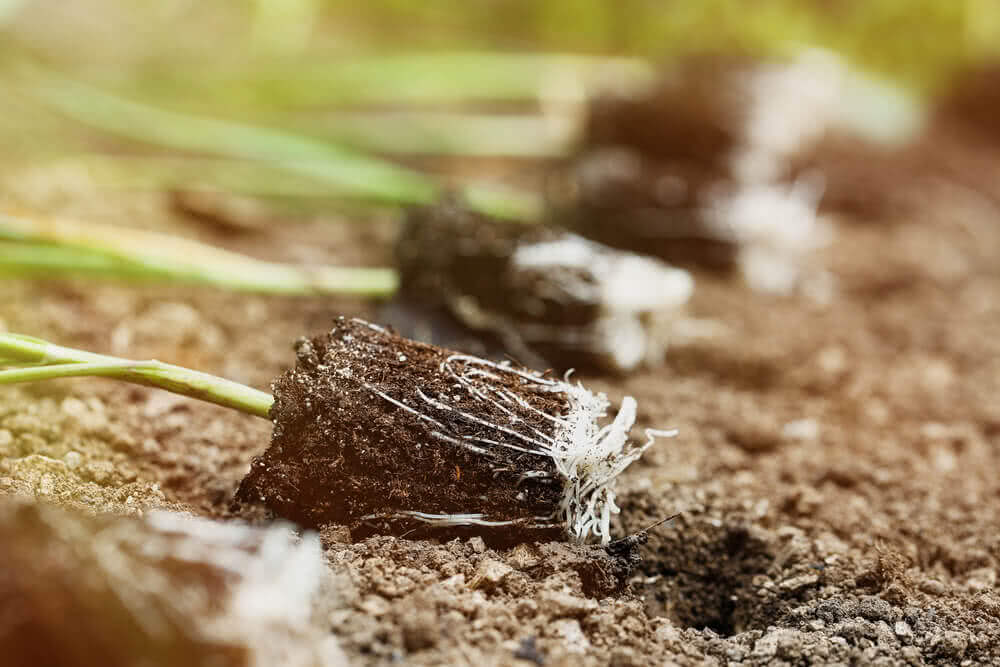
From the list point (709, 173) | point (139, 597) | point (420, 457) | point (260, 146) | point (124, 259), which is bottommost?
point (139, 597)

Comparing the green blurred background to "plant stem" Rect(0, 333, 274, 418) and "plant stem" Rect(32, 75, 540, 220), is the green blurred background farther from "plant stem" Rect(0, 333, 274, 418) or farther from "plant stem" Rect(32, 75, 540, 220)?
"plant stem" Rect(0, 333, 274, 418)

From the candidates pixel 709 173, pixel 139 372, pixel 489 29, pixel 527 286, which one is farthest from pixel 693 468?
pixel 489 29

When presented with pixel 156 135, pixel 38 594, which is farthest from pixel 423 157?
pixel 38 594

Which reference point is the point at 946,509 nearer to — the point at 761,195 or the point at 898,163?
the point at 761,195

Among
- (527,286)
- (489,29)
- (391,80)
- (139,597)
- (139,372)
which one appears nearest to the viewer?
(139,597)

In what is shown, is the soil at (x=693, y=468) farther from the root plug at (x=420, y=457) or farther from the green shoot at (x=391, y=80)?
the green shoot at (x=391, y=80)

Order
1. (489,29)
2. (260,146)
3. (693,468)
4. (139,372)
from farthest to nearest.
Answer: (489,29), (260,146), (693,468), (139,372)

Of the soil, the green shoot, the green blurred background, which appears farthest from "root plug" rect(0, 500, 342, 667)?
the green blurred background

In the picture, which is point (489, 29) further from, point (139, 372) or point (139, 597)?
point (139, 597)
